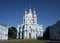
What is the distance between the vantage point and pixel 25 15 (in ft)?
299

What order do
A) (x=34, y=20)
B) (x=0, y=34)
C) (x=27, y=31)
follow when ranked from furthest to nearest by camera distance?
(x=34, y=20), (x=27, y=31), (x=0, y=34)

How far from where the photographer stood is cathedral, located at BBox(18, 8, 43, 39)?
84688 mm

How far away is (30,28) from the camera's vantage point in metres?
85.4

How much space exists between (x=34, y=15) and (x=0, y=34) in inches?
1218

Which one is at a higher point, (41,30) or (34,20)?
(34,20)

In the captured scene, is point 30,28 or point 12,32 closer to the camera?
point 30,28

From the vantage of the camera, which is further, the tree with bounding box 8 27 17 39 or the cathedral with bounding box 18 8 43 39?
the tree with bounding box 8 27 17 39

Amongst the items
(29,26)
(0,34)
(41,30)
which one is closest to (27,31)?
(29,26)

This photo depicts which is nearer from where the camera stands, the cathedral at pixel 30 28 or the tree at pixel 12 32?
the cathedral at pixel 30 28

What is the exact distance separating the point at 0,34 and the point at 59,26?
88.2 feet

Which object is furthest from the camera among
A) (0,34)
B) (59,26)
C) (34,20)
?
(34,20)

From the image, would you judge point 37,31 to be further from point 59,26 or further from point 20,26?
point 59,26

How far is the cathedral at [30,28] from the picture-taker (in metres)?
84.7

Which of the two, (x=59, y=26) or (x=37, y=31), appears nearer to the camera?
(x=59, y=26)
